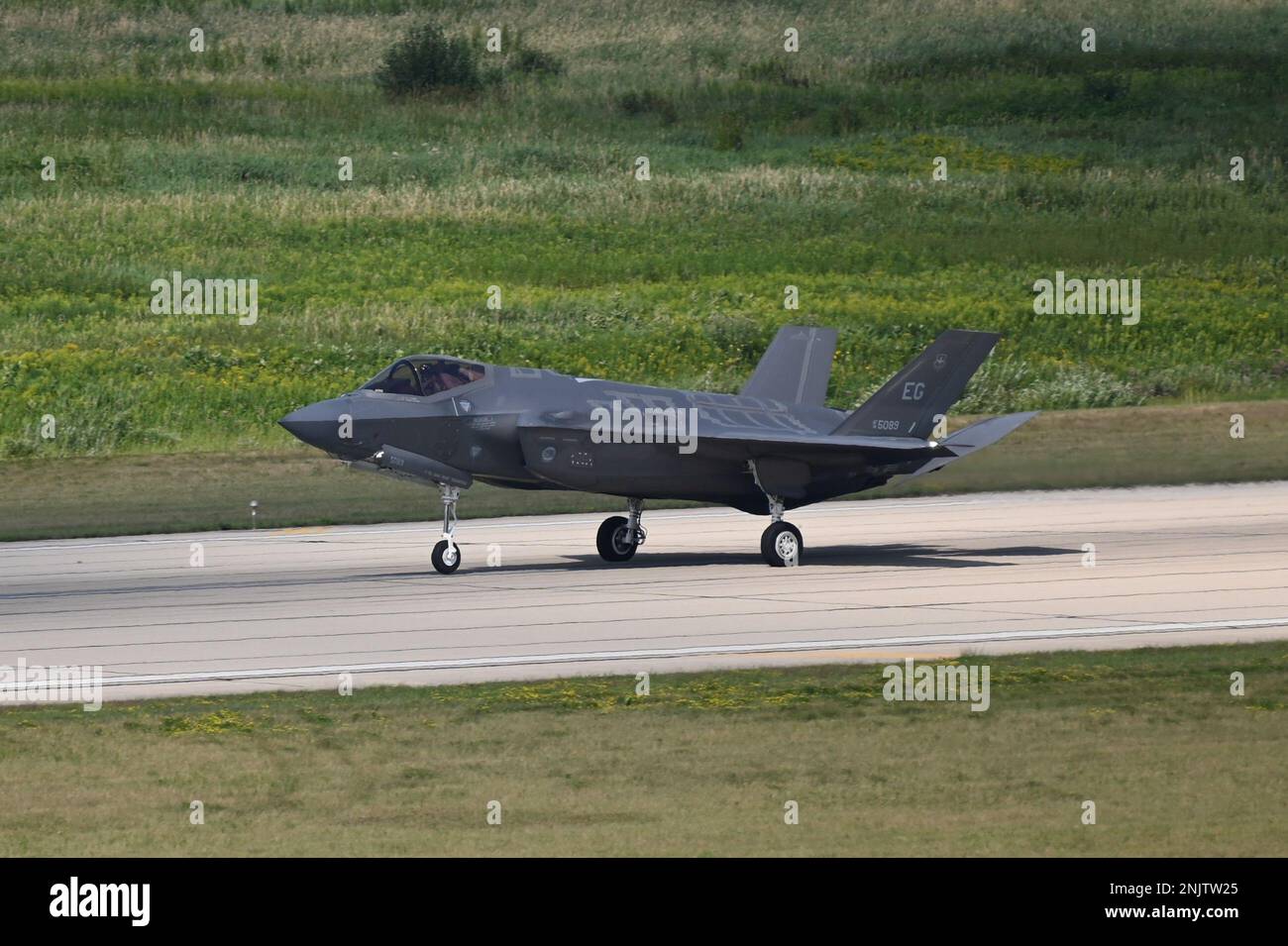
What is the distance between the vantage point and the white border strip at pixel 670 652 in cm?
1584

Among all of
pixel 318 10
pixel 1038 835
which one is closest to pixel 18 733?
pixel 1038 835

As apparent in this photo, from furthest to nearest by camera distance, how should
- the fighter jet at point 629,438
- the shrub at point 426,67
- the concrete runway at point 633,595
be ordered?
1. the shrub at point 426,67
2. the fighter jet at point 629,438
3. the concrete runway at point 633,595

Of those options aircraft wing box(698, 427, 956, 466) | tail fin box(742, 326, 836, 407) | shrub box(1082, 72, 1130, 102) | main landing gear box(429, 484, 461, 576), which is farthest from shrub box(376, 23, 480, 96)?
aircraft wing box(698, 427, 956, 466)

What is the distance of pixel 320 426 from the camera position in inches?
850

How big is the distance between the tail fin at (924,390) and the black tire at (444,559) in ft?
17.8

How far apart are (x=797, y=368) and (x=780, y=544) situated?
3.82 metres

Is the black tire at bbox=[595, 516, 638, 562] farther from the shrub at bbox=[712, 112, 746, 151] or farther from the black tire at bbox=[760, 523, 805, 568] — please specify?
the shrub at bbox=[712, 112, 746, 151]

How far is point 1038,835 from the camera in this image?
10.1m

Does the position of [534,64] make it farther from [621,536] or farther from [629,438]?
[629,438]

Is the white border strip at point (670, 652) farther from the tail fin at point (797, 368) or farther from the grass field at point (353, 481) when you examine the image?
the grass field at point (353, 481)

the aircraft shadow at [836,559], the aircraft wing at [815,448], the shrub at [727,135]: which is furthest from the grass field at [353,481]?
the shrub at [727,135]

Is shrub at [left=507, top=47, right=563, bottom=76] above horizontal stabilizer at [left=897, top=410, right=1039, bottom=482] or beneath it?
above

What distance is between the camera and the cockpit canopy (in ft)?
73.6

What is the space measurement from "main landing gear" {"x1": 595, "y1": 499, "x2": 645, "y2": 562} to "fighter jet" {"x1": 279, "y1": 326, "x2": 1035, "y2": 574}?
0.06ft
